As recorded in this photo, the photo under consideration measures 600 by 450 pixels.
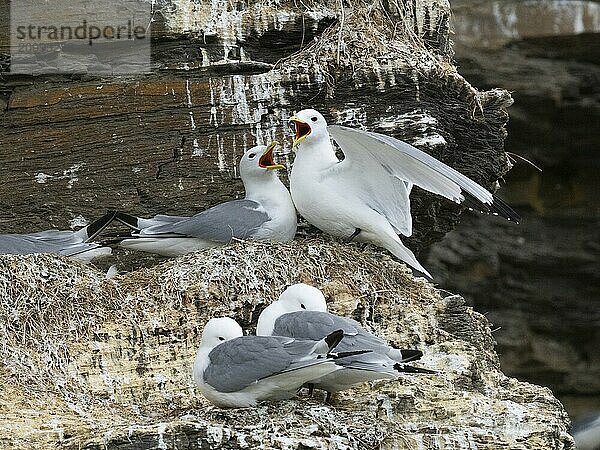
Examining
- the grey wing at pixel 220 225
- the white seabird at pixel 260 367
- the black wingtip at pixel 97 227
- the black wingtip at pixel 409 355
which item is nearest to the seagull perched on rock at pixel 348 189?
the grey wing at pixel 220 225

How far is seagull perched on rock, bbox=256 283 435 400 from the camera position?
427 centimetres

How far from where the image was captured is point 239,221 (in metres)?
5.74

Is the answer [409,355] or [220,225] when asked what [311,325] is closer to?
[409,355]

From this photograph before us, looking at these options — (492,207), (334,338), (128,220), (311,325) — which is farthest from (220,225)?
(334,338)

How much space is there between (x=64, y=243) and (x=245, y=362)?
1.77 m

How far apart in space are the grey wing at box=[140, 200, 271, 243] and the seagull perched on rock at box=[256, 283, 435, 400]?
3.41 ft

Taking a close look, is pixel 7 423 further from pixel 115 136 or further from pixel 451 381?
pixel 115 136

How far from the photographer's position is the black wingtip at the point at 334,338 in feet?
13.2

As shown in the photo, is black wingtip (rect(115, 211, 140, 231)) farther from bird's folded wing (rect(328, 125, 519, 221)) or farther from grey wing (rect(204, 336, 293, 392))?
grey wing (rect(204, 336, 293, 392))

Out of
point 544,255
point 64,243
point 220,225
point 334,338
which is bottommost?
point 544,255

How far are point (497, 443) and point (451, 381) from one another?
56 centimetres

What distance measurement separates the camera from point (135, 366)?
16.5ft

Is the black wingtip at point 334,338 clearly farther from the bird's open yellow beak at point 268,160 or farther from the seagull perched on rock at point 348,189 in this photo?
the bird's open yellow beak at point 268,160

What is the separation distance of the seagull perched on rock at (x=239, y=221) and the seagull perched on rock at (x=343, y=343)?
1031 mm
